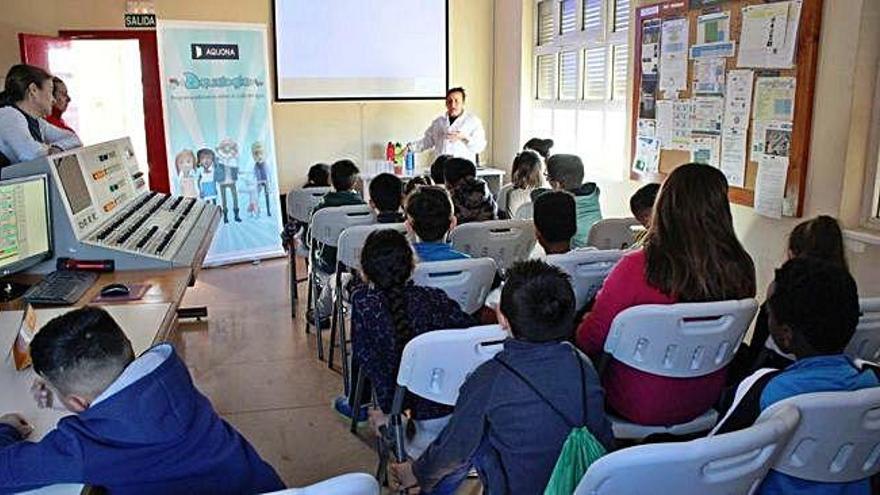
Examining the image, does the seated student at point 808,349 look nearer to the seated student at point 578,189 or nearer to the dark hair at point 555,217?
the dark hair at point 555,217

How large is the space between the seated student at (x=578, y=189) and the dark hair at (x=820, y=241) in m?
1.54

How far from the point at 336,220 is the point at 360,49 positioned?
3.20m

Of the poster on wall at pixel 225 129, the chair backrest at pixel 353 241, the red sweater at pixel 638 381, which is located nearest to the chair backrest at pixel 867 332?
the red sweater at pixel 638 381

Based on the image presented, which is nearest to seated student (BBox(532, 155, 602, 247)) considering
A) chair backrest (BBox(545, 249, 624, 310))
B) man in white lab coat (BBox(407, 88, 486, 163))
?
chair backrest (BBox(545, 249, 624, 310))

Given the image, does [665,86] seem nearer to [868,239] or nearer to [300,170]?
[868,239]

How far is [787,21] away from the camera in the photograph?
336cm

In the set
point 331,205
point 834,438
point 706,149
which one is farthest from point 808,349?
point 331,205

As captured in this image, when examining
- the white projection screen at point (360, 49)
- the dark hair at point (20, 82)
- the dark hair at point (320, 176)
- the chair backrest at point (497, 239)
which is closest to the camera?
the chair backrest at point (497, 239)

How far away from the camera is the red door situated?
5.36 metres

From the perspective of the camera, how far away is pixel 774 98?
3.47 metres

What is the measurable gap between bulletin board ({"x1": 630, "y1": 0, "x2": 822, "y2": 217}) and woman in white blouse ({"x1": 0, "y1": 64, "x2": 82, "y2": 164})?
3.14 m

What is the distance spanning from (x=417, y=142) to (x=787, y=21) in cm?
386

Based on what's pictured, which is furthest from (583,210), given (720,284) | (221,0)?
(221,0)

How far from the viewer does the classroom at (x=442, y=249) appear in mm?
1458
